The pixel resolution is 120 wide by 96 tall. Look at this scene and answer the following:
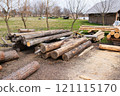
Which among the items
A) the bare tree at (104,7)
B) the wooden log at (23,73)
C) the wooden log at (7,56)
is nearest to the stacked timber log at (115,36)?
the wooden log at (23,73)

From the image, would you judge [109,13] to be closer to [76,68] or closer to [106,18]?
[106,18]

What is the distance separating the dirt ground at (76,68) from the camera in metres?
4.36

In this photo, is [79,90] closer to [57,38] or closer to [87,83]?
[87,83]

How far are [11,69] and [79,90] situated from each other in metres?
3.14

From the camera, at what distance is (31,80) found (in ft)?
13.5

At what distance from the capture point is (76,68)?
5109 mm

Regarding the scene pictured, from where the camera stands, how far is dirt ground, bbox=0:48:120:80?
4.36m

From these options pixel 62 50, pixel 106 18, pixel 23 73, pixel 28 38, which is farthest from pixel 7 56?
pixel 106 18

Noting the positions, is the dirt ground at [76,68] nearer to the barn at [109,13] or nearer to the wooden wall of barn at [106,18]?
the barn at [109,13]

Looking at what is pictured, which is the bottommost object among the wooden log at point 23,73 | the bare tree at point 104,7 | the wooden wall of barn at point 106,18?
the wooden log at point 23,73

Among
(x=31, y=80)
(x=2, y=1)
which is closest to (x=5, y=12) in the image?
(x=2, y=1)

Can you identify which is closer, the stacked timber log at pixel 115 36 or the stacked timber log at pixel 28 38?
the stacked timber log at pixel 28 38

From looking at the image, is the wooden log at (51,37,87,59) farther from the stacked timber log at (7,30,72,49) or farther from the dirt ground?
the stacked timber log at (7,30,72,49)

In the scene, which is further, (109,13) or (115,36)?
(109,13)
